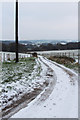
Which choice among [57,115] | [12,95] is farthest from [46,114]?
[12,95]

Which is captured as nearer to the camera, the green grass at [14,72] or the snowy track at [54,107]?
the snowy track at [54,107]

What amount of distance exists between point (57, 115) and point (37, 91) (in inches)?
64.6

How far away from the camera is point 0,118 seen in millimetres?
2729

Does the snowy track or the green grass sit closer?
the snowy track

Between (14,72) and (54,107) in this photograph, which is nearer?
(54,107)

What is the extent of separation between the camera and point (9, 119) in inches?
103

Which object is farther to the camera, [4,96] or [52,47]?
[52,47]

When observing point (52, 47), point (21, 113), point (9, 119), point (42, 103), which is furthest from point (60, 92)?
point (52, 47)

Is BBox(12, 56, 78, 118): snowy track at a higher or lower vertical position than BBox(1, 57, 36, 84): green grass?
lower

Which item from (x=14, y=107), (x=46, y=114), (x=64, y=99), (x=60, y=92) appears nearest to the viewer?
(x=46, y=114)

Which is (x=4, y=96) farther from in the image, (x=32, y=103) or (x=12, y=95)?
(x=32, y=103)

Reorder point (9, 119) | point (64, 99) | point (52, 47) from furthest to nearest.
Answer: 1. point (52, 47)
2. point (64, 99)
3. point (9, 119)

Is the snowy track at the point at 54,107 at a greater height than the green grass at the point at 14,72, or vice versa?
the green grass at the point at 14,72

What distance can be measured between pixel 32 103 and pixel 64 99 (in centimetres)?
82
